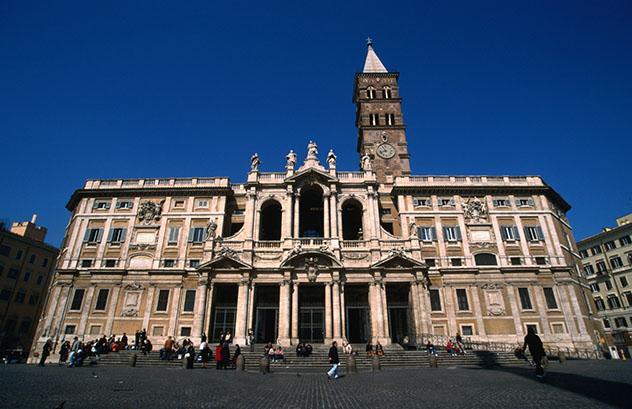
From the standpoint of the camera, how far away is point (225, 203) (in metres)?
33.9

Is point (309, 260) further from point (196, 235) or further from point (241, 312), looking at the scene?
point (196, 235)

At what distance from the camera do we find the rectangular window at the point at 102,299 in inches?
1178

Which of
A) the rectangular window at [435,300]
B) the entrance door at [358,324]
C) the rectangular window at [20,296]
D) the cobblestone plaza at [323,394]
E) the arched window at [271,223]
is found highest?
the arched window at [271,223]

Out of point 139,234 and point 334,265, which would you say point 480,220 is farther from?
point 139,234

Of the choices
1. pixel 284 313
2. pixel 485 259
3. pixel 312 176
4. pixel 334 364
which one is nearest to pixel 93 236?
pixel 284 313

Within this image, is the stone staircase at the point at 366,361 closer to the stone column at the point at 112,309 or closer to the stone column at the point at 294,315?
the stone column at the point at 294,315

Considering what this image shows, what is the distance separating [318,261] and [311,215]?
8.55 metres

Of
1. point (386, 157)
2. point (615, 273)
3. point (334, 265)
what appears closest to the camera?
point (334, 265)

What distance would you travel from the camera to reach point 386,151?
43.0 m

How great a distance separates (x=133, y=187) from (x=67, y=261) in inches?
348

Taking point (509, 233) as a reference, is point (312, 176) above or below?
above

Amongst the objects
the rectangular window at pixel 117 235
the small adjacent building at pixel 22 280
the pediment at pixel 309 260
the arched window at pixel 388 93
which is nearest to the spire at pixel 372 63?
the arched window at pixel 388 93

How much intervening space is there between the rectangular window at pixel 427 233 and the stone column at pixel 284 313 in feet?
44.1

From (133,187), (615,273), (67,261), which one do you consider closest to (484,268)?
(615,273)
